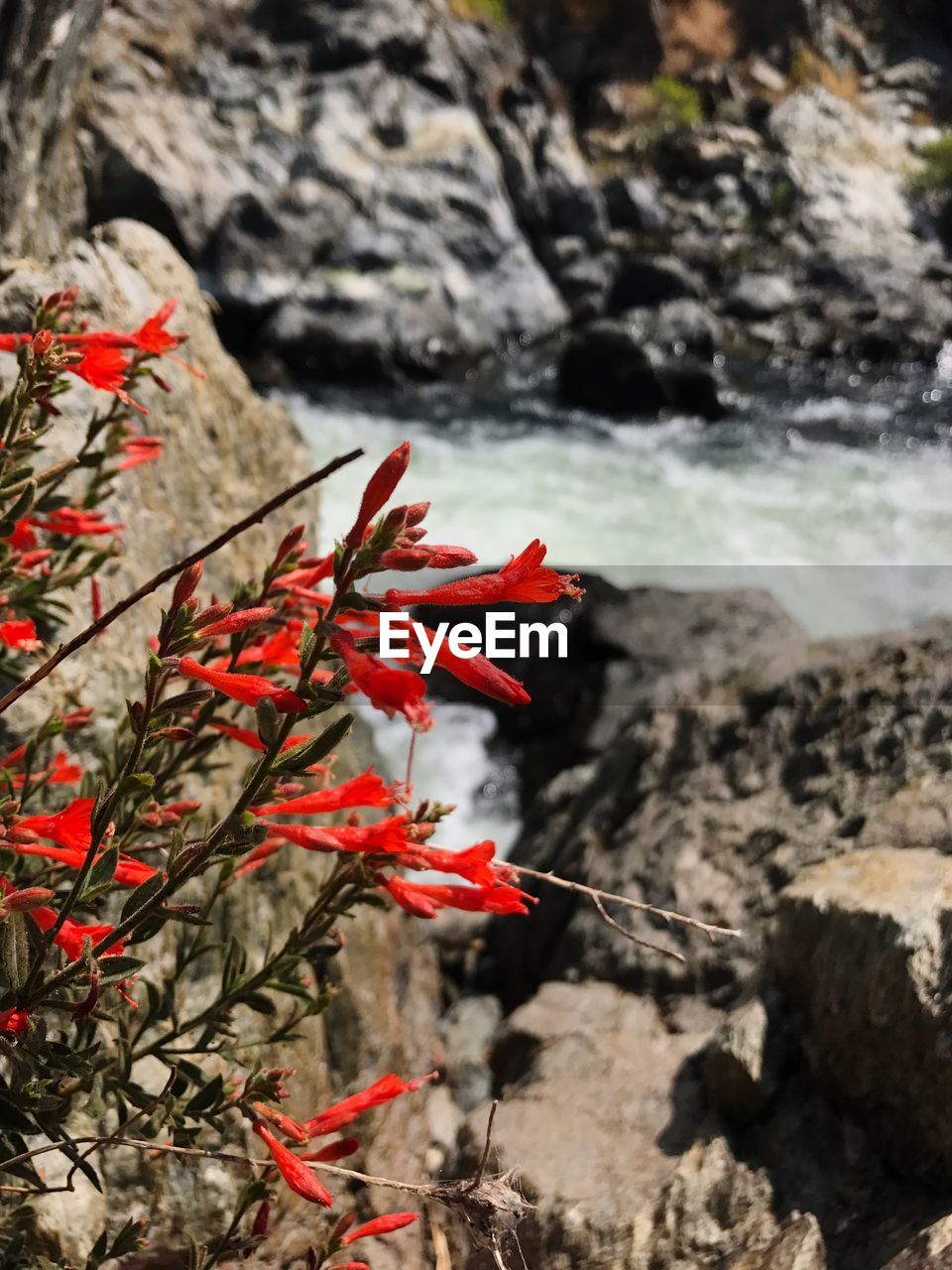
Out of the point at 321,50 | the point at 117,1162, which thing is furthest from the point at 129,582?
the point at 321,50

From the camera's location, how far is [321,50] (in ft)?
43.3

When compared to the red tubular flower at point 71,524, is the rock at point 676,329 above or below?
below

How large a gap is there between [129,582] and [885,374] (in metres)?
12.5

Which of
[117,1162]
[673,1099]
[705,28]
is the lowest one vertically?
[673,1099]

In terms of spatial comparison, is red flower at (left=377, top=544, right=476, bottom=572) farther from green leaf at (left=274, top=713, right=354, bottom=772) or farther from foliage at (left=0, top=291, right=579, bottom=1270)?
green leaf at (left=274, top=713, right=354, bottom=772)

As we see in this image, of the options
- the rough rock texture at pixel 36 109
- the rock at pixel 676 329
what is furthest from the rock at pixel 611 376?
the rough rock texture at pixel 36 109

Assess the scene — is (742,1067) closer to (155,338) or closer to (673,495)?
(155,338)

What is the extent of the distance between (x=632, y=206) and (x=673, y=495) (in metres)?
9.37

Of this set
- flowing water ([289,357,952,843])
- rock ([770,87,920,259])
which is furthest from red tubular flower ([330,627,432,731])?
rock ([770,87,920,259])

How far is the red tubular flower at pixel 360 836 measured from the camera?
101 cm

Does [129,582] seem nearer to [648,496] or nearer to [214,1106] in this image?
[214,1106]

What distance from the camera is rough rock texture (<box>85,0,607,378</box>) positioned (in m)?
10.2

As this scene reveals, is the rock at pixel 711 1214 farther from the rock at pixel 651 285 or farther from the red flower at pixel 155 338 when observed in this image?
the rock at pixel 651 285

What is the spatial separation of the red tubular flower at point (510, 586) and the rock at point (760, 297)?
1418cm
